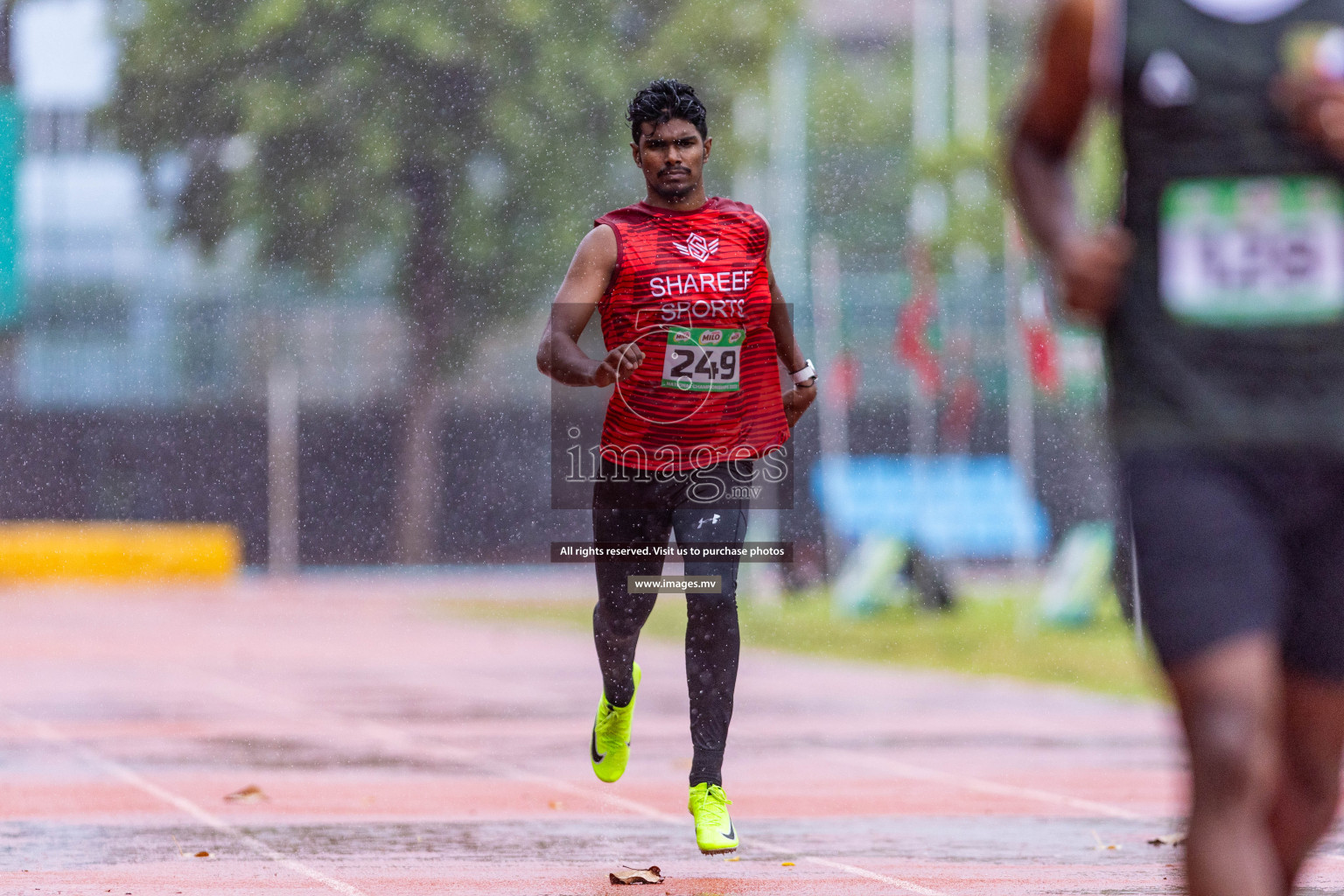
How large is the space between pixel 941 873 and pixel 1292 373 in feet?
10.3

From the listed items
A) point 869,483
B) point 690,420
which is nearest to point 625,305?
point 690,420

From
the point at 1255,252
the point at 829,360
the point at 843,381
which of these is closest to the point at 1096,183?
the point at 829,360

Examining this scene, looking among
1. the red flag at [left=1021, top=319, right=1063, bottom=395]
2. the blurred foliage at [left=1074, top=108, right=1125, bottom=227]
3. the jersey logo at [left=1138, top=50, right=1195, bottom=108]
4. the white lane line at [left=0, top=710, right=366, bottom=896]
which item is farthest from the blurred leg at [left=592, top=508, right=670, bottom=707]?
the blurred foliage at [left=1074, top=108, right=1125, bottom=227]

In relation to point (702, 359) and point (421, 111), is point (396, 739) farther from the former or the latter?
point (421, 111)

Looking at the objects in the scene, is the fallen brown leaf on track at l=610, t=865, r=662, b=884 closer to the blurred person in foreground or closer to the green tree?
the blurred person in foreground

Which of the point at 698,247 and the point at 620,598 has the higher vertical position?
the point at 698,247

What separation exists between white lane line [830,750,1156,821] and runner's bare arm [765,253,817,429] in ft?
7.51

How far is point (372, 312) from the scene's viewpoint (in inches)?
1232

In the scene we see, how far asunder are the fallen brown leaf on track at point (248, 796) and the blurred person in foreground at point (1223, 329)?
5297 millimetres

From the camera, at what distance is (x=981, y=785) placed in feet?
27.8

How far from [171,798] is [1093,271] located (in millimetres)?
5625

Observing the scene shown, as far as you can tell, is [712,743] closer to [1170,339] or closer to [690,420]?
[690,420]

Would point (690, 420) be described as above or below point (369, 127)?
below

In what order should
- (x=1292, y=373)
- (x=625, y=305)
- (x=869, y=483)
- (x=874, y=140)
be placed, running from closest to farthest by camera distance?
(x=1292, y=373)
(x=625, y=305)
(x=869, y=483)
(x=874, y=140)
